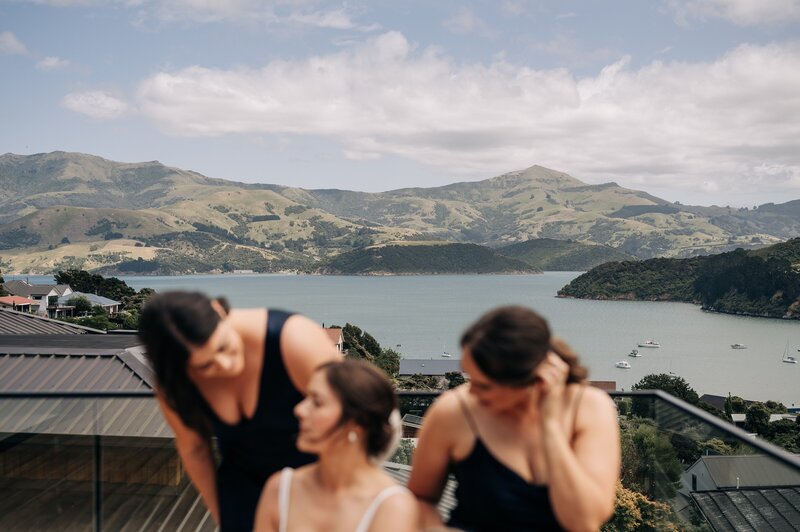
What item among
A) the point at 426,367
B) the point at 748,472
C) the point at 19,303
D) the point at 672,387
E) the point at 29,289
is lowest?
the point at 426,367

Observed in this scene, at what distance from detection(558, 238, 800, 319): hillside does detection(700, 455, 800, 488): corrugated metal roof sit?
101m

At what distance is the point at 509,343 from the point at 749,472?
63.4 inches

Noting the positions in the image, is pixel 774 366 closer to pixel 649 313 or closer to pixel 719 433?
pixel 649 313

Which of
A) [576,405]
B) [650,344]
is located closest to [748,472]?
[576,405]

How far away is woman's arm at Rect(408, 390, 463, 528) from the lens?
1.55 m

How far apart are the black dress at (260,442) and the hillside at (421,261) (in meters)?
171

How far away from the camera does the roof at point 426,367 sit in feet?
174

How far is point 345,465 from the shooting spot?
1.45 metres

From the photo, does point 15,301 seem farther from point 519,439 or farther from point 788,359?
point 788,359

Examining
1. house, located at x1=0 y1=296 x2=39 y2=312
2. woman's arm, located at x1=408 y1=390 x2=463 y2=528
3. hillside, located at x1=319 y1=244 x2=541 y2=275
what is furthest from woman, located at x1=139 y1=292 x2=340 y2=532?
hillside, located at x1=319 y1=244 x2=541 y2=275

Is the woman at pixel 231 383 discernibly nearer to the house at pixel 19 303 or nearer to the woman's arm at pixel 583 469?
the woman's arm at pixel 583 469

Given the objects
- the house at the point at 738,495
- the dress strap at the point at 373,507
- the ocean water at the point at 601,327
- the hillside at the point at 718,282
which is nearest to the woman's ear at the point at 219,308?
the dress strap at the point at 373,507

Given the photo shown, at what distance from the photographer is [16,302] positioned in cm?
5875

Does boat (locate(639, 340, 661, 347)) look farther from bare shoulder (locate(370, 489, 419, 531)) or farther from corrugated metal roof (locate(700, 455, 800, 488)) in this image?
bare shoulder (locate(370, 489, 419, 531))
